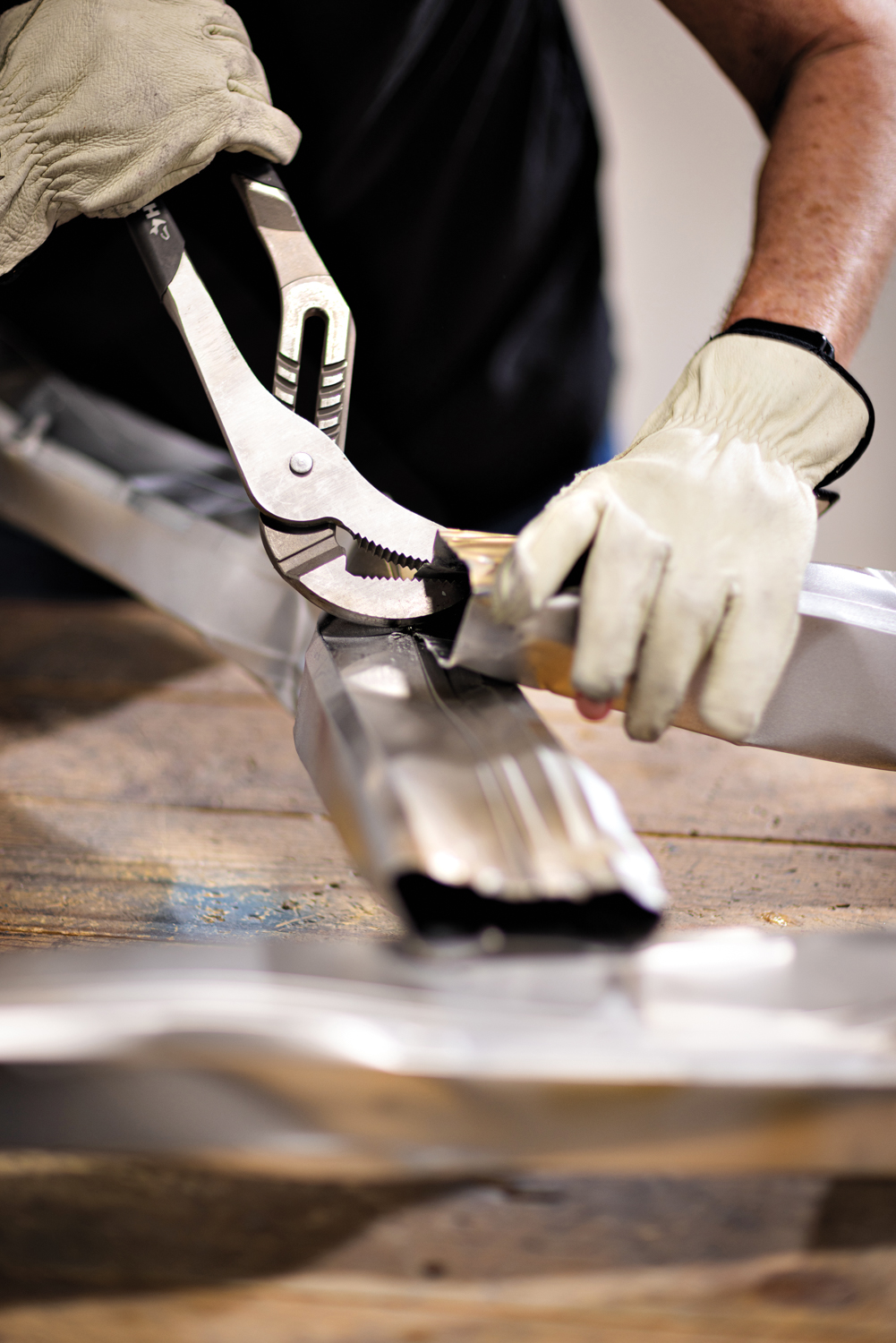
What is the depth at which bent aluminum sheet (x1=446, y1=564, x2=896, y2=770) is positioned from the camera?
14.2 inches

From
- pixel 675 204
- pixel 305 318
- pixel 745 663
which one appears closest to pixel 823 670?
pixel 745 663

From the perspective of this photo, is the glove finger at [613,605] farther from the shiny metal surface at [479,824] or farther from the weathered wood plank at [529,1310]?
the weathered wood plank at [529,1310]

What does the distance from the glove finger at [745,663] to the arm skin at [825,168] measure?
0.82ft

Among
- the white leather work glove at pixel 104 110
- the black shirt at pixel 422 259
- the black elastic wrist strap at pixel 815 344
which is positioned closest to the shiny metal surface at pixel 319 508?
the white leather work glove at pixel 104 110

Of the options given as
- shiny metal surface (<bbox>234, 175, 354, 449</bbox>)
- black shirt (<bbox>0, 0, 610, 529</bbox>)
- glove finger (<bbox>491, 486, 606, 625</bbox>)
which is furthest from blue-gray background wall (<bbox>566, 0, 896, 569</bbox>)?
glove finger (<bbox>491, 486, 606, 625</bbox>)

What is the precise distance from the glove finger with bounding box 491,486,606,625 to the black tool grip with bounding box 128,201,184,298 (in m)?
0.27

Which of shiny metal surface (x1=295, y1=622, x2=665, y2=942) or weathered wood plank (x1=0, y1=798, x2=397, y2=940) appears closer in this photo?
shiny metal surface (x1=295, y1=622, x2=665, y2=942)

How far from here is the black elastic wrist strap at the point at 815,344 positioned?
0.46m

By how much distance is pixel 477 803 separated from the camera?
286 millimetres

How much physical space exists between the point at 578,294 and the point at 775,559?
610 mm

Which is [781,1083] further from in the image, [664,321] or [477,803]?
[664,321]

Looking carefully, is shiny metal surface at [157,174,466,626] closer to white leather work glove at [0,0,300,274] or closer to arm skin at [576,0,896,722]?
white leather work glove at [0,0,300,274]

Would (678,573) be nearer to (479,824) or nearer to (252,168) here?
(479,824)

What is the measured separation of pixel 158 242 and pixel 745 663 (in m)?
0.39
